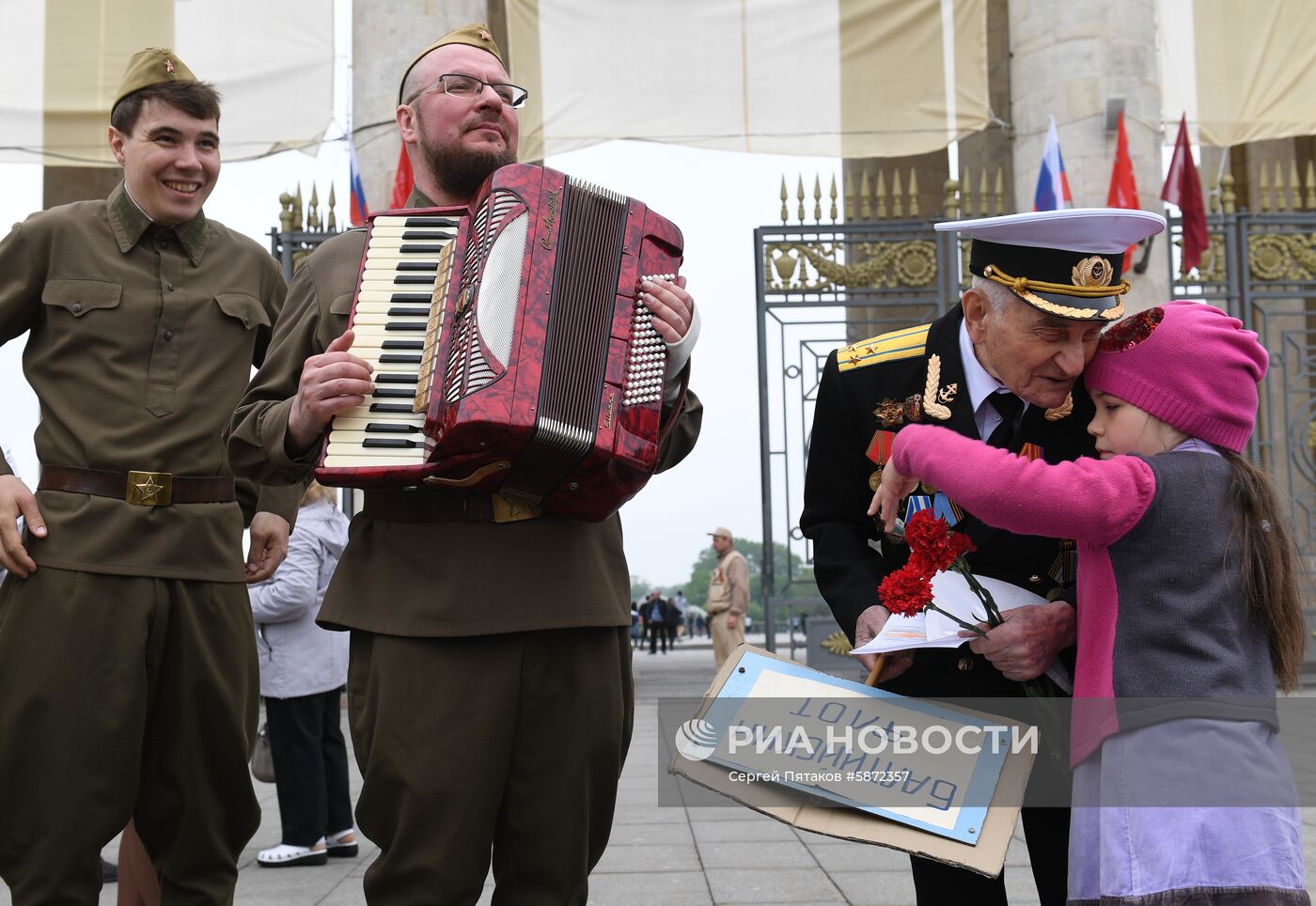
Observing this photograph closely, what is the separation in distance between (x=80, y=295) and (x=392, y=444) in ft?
4.26

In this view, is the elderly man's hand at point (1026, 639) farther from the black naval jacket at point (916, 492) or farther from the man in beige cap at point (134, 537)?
the man in beige cap at point (134, 537)

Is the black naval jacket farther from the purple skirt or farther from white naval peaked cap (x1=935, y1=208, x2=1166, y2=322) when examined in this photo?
the purple skirt

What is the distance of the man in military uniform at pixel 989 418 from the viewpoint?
2479 mm

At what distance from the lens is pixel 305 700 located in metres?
5.80

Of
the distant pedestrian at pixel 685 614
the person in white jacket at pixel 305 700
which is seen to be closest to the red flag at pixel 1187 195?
the person in white jacket at pixel 305 700

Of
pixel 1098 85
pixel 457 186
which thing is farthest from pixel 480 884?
pixel 1098 85

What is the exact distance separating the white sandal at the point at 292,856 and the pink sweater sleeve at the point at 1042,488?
404cm

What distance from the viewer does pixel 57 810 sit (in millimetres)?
3029

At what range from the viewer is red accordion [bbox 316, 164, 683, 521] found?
92.5 inches

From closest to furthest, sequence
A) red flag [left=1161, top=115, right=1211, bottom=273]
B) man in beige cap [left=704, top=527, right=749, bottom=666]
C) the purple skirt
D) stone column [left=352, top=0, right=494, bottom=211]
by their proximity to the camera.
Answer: the purple skirt → stone column [left=352, top=0, right=494, bottom=211] → red flag [left=1161, top=115, right=1211, bottom=273] → man in beige cap [left=704, top=527, right=749, bottom=666]

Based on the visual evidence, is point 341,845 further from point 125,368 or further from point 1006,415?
point 1006,415

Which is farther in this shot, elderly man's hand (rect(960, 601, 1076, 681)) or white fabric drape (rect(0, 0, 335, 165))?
white fabric drape (rect(0, 0, 335, 165))

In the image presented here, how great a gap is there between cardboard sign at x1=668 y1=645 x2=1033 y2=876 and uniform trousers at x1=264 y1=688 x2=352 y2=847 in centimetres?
358

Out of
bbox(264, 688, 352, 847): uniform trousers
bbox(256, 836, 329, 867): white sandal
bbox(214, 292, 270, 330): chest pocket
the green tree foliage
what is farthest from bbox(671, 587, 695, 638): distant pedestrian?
bbox(214, 292, 270, 330): chest pocket
